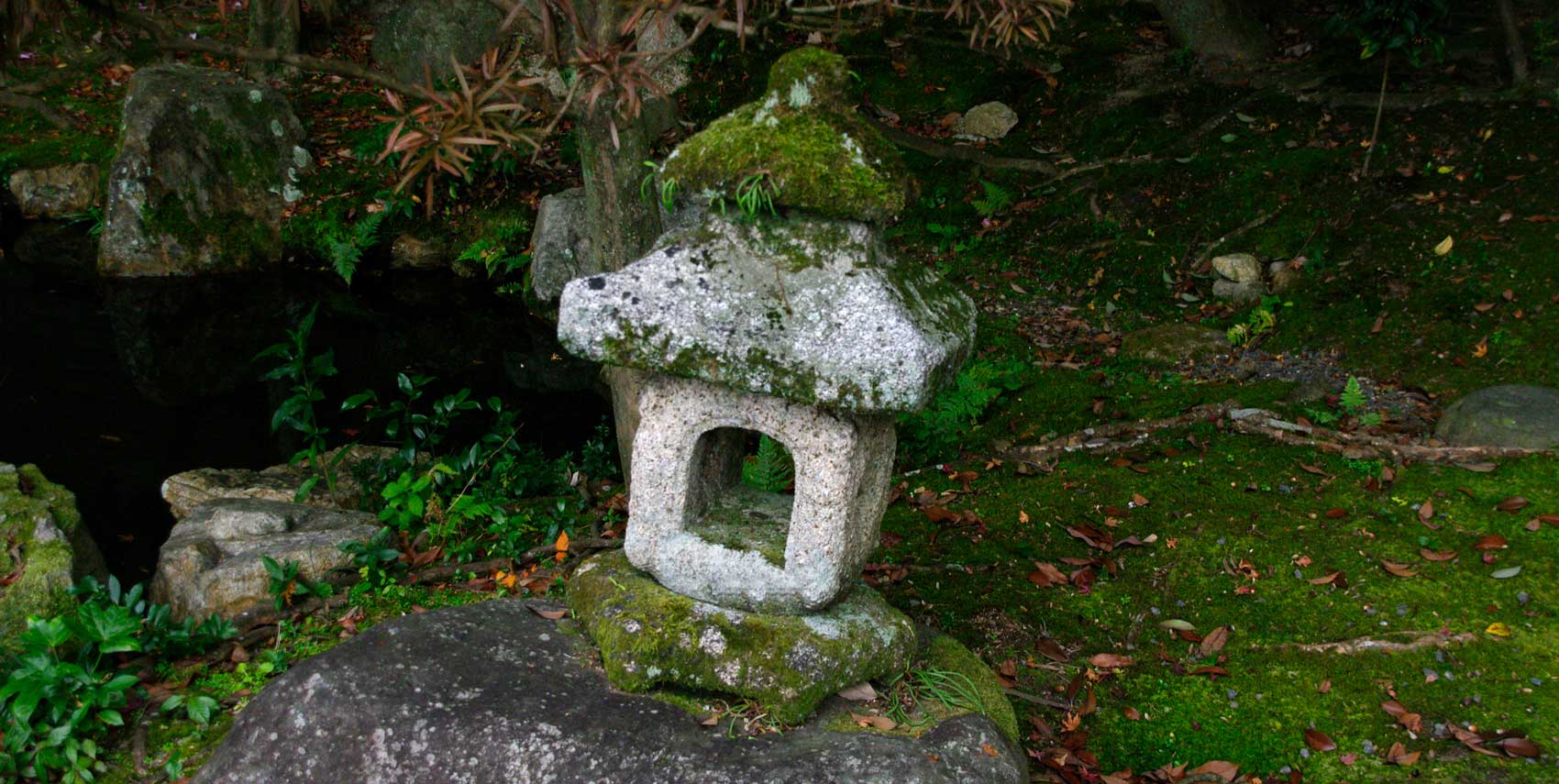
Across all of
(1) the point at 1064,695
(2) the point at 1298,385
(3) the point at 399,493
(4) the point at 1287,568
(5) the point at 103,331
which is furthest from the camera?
(5) the point at 103,331

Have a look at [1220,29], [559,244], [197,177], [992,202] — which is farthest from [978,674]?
[197,177]

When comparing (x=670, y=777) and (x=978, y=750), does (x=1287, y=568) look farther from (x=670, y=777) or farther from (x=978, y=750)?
(x=670, y=777)

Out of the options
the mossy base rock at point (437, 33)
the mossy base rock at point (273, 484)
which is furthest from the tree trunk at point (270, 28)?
the mossy base rock at point (273, 484)

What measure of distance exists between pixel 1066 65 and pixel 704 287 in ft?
30.0

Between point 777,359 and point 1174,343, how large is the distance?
18.2 ft

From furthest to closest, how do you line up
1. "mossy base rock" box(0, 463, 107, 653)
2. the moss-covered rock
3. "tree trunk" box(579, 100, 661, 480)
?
1. "tree trunk" box(579, 100, 661, 480)
2. "mossy base rock" box(0, 463, 107, 653)
3. the moss-covered rock

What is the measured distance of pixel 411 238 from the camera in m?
12.3

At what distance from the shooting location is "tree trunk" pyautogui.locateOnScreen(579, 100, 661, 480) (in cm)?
542

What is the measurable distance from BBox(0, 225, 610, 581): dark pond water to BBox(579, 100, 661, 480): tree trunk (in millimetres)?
3168

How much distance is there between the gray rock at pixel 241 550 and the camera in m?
5.10

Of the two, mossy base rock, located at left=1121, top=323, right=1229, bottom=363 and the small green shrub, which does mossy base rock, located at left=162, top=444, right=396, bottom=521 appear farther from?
mossy base rock, located at left=1121, top=323, right=1229, bottom=363

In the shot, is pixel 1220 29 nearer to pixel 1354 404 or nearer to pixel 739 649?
pixel 1354 404

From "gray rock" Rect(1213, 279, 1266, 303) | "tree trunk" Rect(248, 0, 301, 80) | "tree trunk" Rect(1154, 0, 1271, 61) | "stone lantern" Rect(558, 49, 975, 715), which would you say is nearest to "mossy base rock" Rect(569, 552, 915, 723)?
"stone lantern" Rect(558, 49, 975, 715)

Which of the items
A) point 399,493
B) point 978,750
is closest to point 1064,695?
point 978,750
